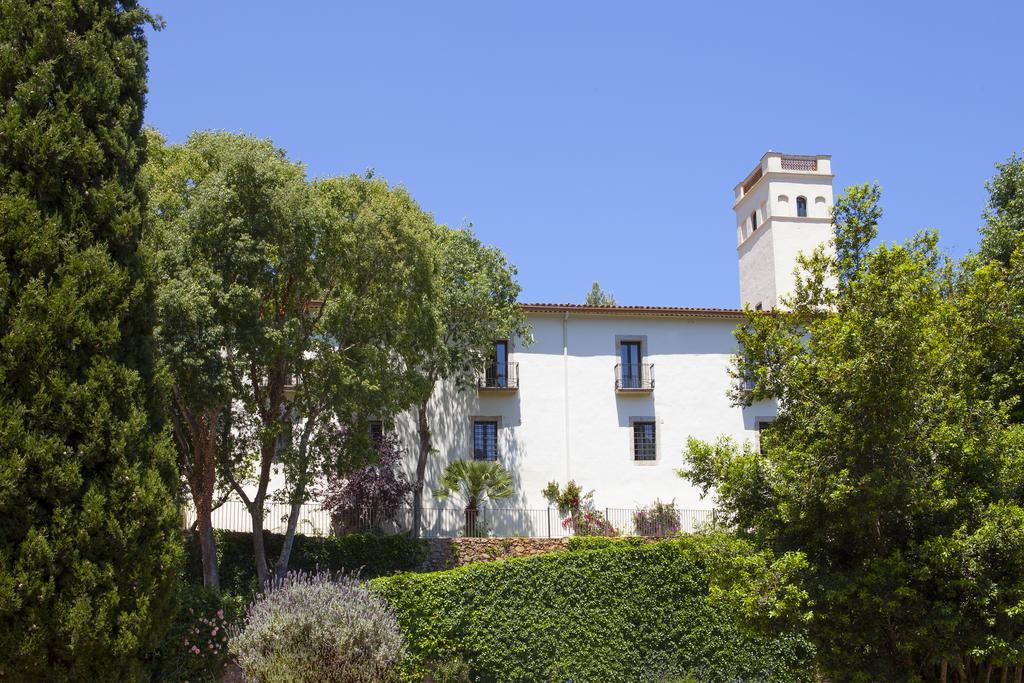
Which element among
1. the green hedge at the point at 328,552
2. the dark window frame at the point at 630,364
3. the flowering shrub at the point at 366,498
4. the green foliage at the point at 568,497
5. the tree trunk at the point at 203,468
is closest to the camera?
the tree trunk at the point at 203,468

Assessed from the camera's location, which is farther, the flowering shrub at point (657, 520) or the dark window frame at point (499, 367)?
the dark window frame at point (499, 367)

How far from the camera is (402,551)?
874 inches

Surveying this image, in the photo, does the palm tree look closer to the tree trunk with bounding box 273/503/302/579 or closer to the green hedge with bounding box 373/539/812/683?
the tree trunk with bounding box 273/503/302/579

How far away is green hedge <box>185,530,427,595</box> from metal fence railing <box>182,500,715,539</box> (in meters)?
1.83

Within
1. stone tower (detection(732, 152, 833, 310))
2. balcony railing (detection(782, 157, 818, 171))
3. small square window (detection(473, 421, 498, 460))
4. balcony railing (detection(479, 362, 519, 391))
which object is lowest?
small square window (detection(473, 421, 498, 460))

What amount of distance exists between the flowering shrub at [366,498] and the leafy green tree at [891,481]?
45.5 feet

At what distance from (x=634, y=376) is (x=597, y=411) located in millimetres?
1696

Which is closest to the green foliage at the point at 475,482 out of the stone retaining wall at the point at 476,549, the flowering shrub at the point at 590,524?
the flowering shrub at the point at 590,524

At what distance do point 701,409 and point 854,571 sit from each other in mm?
17887

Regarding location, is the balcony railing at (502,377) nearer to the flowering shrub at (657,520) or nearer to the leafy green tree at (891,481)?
the flowering shrub at (657,520)

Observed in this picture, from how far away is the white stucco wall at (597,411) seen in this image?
27.6 m

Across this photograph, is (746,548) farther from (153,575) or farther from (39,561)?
(39,561)

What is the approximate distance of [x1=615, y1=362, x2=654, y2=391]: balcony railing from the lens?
28577 millimetres

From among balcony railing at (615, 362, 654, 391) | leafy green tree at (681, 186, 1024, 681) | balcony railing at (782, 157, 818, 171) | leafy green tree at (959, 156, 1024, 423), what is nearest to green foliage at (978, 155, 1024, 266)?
leafy green tree at (959, 156, 1024, 423)
